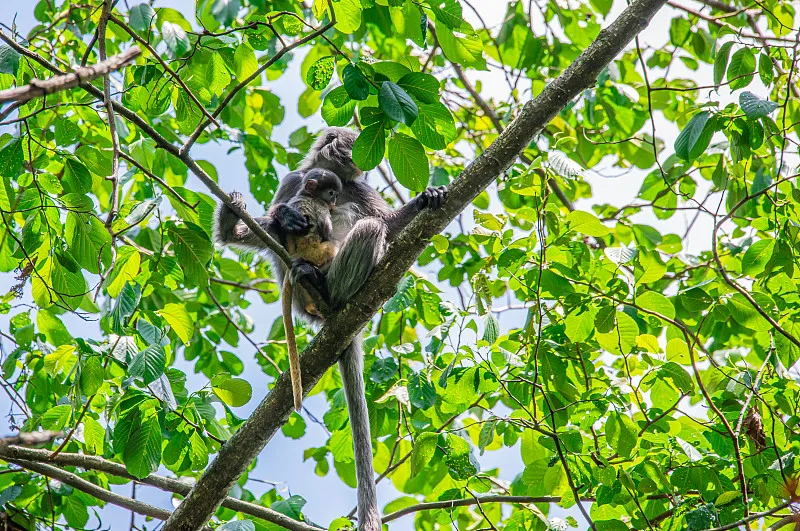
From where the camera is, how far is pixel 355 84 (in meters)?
3.50

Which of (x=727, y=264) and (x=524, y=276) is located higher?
(x=727, y=264)

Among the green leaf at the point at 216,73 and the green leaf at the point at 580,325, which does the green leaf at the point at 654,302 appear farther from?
the green leaf at the point at 216,73

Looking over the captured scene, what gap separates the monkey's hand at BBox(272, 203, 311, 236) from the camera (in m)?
5.45

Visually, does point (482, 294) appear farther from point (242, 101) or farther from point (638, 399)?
point (242, 101)

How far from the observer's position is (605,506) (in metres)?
4.49

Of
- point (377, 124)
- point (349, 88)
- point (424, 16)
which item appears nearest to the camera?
point (349, 88)

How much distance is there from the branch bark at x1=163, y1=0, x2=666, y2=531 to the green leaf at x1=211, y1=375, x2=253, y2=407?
0.41ft

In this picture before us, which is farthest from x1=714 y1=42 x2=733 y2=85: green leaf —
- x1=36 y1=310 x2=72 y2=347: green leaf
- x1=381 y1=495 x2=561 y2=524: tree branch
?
x1=36 y1=310 x2=72 y2=347: green leaf

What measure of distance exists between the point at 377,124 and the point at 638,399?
2.36 meters

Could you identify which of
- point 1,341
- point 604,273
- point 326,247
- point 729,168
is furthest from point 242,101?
point 729,168

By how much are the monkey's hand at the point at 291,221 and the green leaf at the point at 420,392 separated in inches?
57.0

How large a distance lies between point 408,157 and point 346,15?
0.79 m

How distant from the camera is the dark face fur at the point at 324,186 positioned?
229 inches

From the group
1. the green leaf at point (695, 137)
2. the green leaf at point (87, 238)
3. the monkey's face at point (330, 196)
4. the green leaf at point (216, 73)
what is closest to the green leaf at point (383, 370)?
the monkey's face at point (330, 196)
